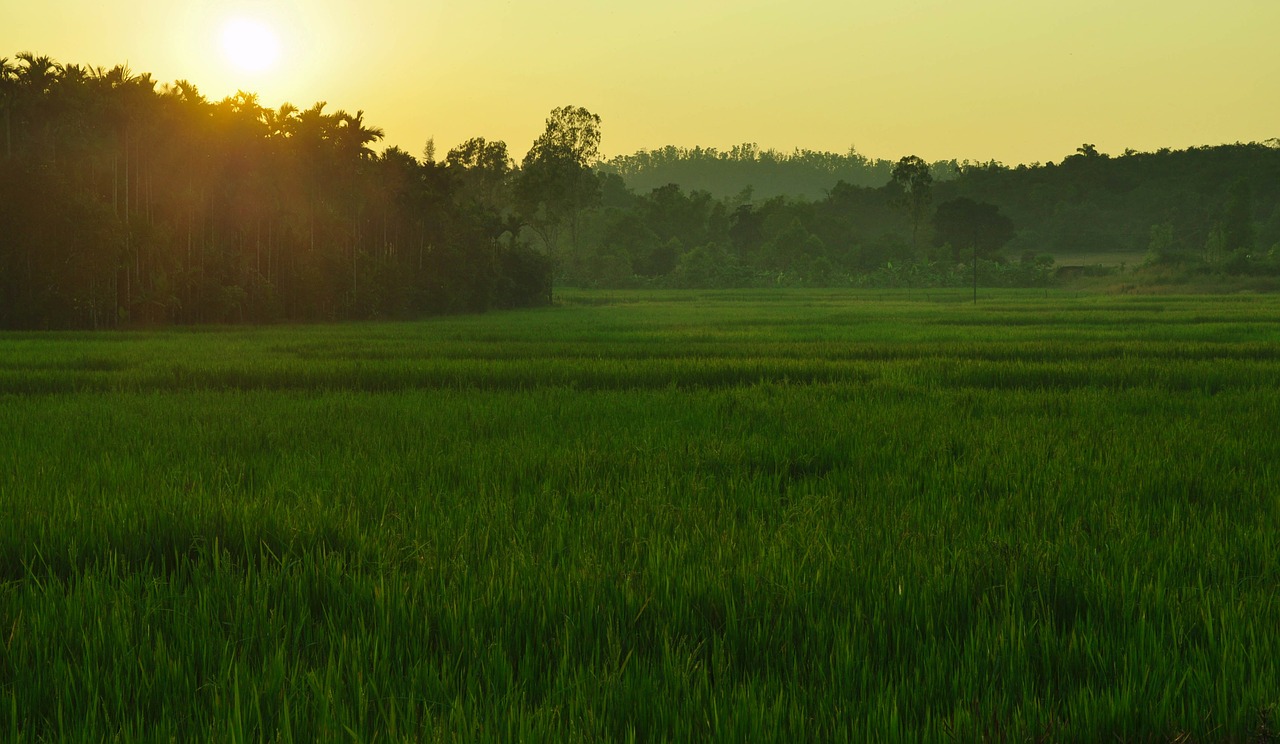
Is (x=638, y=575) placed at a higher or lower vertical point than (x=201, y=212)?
lower

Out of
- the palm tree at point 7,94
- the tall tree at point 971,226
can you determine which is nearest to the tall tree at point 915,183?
the tall tree at point 971,226

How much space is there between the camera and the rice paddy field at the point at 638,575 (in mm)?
2318

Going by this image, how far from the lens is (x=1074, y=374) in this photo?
12531mm

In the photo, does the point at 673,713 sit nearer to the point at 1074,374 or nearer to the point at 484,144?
the point at 1074,374

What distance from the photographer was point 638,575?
3412mm

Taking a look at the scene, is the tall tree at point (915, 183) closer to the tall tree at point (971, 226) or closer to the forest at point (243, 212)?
the tall tree at point (971, 226)

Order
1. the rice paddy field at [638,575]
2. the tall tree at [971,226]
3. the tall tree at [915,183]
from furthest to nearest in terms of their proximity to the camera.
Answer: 1. the tall tree at [915,183]
2. the tall tree at [971,226]
3. the rice paddy field at [638,575]

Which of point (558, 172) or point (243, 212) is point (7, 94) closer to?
point (243, 212)

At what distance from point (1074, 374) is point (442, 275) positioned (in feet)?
103

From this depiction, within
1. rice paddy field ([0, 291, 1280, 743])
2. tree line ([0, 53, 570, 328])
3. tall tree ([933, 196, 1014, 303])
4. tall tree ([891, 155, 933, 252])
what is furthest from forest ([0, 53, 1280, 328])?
tall tree ([891, 155, 933, 252])

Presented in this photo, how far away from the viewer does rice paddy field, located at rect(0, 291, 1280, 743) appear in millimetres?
2318

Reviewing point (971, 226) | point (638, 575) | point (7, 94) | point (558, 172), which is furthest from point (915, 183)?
point (638, 575)

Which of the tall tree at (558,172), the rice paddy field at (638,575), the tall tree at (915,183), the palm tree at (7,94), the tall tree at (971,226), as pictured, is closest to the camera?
the rice paddy field at (638,575)

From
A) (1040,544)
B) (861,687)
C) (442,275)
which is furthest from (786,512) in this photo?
(442,275)
